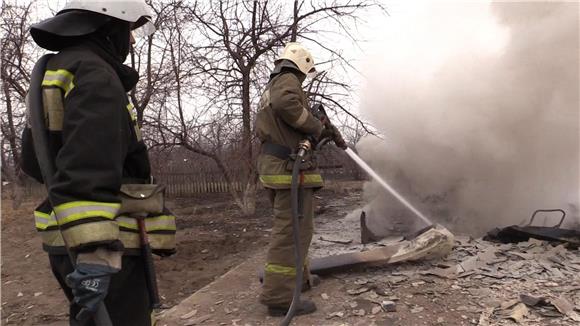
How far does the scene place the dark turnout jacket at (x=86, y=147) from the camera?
148 centimetres

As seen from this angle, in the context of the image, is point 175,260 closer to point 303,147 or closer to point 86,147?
point 303,147

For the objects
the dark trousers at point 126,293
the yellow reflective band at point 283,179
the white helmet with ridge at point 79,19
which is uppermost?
the white helmet with ridge at point 79,19

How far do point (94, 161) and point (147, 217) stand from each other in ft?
1.28

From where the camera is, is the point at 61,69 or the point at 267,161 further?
the point at 267,161

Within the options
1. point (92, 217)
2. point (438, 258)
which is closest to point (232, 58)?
point (438, 258)

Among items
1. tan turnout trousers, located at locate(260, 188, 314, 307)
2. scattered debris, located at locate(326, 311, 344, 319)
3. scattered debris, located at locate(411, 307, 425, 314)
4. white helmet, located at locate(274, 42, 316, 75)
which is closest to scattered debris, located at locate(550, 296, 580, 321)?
scattered debris, located at locate(411, 307, 425, 314)

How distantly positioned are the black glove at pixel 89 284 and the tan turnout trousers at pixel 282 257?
6.32 feet

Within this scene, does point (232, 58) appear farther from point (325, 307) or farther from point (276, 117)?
point (325, 307)

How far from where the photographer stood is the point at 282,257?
334cm

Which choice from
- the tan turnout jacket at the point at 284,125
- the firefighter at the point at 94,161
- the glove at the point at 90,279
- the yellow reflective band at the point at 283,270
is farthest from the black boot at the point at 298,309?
the glove at the point at 90,279

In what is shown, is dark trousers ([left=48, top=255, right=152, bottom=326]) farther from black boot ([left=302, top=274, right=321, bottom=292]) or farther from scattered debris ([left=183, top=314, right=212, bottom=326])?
black boot ([left=302, top=274, right=321, bottom=292])

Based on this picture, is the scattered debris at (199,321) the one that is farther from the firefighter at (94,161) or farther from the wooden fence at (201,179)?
the wooden fence at (201,179)

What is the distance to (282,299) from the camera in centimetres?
332

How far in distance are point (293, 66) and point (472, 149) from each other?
12.4ft
